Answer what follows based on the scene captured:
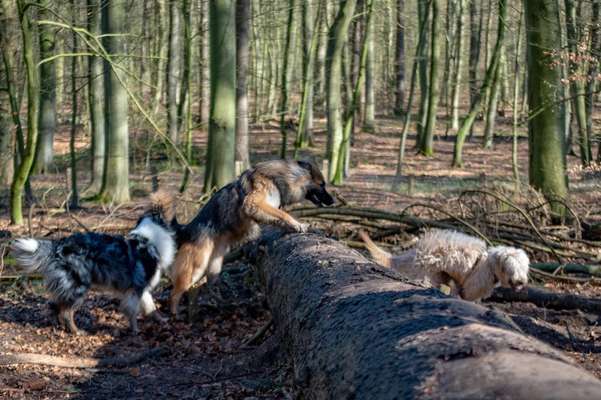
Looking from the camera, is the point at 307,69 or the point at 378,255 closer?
the point at 378,255

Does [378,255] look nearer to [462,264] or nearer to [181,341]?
[462,264]

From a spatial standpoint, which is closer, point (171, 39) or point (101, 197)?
point (101, 197)

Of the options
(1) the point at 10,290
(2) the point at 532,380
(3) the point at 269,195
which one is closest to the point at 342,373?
(2) the point at 532,380

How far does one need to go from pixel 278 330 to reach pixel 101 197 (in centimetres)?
1466

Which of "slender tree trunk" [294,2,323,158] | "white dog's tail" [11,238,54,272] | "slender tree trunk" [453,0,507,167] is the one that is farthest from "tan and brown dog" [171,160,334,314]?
"slender tree trunk" [453,0,507,167]

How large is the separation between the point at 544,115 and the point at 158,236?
814cm

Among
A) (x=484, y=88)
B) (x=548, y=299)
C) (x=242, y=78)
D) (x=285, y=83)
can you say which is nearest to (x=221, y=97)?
(x=242, y=78)

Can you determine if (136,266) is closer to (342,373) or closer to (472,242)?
(472,242)

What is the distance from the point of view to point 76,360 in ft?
23.9

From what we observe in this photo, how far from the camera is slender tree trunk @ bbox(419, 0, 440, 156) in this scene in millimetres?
27109

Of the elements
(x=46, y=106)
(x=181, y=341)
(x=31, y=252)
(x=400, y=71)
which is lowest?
(x=181, y=341)

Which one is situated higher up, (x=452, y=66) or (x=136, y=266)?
(x=452, y=66)

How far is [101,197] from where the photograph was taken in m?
20.5

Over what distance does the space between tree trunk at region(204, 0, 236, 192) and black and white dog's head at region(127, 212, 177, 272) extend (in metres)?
4.85
